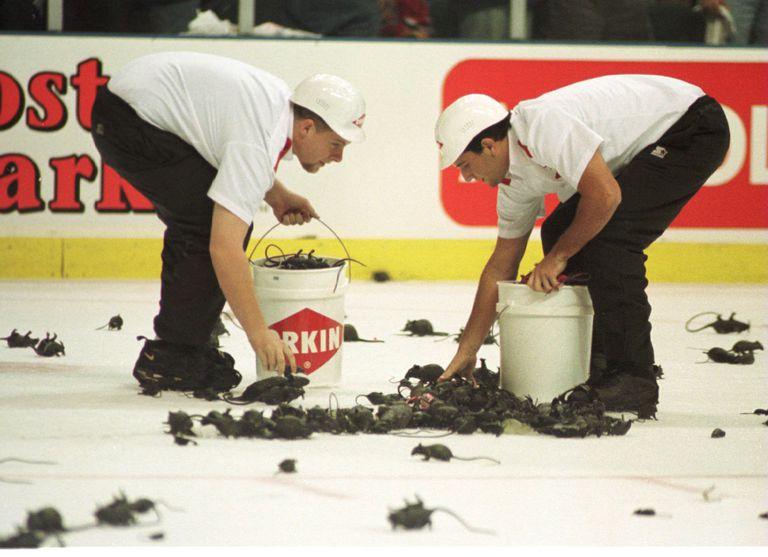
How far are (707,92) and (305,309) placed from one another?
4.15 m

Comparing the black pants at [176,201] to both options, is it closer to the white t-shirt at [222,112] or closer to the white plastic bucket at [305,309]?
the white t-shirt at [222,112]

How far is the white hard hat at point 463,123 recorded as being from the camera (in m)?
3.61

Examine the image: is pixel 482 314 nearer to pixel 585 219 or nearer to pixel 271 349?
pixel 585 219

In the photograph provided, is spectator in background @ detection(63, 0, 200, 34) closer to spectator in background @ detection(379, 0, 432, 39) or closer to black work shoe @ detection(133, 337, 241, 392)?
spectator in background @ detection(379, 0, 432, 39)

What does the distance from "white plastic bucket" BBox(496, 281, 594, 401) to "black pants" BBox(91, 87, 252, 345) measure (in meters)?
0.89

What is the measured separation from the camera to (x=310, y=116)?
3.80m

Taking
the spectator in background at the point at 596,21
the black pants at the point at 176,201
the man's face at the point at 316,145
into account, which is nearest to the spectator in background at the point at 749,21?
the spectator in background at the point at 596,21

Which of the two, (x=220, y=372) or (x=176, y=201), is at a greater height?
(x=176, y=201)

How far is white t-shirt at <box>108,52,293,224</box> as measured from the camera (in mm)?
3611

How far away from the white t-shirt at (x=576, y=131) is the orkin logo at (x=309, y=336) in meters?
0.66

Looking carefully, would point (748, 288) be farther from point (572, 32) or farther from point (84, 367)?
point (84, 367)

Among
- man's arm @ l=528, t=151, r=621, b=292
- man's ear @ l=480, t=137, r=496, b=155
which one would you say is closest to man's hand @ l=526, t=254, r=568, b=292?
man's arm @ l=528, t=151, r=621, b=292

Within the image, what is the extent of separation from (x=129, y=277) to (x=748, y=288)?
355 centimetres

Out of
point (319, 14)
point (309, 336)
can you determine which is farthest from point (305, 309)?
point (319, 14)
